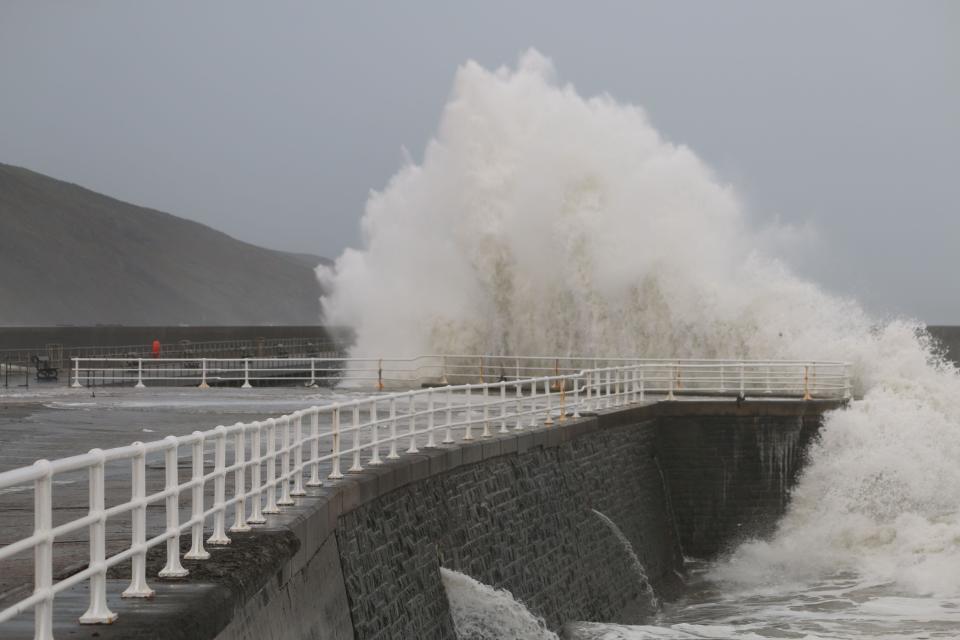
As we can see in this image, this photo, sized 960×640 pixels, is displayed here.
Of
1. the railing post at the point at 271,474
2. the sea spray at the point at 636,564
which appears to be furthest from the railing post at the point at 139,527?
the sea spray at the point at 636,564

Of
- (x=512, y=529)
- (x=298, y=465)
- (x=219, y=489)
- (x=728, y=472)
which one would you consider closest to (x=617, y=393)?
(x=728, y=472)

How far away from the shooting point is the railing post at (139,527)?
269 inches

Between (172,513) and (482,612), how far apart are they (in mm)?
7441

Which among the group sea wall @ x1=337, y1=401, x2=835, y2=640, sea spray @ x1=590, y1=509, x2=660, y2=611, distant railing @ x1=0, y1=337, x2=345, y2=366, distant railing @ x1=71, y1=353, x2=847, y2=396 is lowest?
sea spray @ x1=590, y1=509, x2=660, y2=611

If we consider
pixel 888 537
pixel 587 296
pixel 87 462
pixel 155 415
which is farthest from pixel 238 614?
pixel 587 296

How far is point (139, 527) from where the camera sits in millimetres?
7012

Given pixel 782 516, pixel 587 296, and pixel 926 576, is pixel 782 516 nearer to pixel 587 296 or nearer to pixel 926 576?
pixel 926 576

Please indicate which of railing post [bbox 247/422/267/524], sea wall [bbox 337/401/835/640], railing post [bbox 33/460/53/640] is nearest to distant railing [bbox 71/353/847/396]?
sea wall [bbox 337/401/835/640]

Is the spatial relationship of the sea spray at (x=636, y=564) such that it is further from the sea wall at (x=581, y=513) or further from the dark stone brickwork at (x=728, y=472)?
the dark stone brickwork at (x=728, y=472)

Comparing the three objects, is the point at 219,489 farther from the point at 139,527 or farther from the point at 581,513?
the point at 581,513

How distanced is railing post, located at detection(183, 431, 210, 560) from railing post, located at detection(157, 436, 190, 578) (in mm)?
Answer: 303

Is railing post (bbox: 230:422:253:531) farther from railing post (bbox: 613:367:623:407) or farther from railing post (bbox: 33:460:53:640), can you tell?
railing post (bbox: 613:367:623:407)

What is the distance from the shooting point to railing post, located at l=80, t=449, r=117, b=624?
6.21 metres

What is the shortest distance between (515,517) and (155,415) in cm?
941
